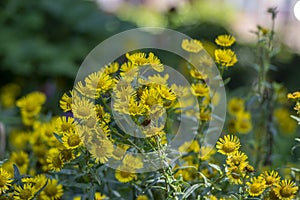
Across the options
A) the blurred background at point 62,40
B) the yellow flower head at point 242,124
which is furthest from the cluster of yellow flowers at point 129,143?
the blurred background at point 62,40

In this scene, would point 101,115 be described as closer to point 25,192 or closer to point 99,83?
point 99,83

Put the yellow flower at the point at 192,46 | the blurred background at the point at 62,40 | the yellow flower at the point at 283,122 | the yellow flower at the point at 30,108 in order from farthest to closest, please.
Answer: the blurred background at the point at 62,40 < the yellow flower at the point at 283,122 < the yellow flower at the point at 30,108 < the yellow flower at the point at 192,46

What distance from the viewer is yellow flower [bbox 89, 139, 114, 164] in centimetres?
104

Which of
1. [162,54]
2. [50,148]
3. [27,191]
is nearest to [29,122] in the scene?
[50,148]

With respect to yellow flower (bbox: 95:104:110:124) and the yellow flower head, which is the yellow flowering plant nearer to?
yellow flower (bbox: 95:104:110:124)

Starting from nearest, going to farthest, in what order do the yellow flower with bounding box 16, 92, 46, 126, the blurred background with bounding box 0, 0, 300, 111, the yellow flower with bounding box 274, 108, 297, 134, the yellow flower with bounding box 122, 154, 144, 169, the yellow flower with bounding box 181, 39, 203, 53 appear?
the yellow flower with bounding box 122, 154, 144, 169 < the yellow flower with bounding box 181, 39, 203, 53 < the yellow flower with bounding box 16, 92, 46, 126 < the yellow flower with bounding box 274, 108, 297, 134 < the blurred background with bounding box 0, 0, 300, 111

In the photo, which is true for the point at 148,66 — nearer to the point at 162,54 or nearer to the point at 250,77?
the point at 162,54

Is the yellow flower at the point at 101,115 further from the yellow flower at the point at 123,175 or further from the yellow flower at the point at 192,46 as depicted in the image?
the yellow flower at the point at 192,46

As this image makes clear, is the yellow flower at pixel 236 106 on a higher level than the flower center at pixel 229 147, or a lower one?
higher

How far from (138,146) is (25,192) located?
25cm

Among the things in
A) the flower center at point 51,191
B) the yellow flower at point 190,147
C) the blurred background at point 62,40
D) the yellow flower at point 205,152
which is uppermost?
the blurred background at point 62,40

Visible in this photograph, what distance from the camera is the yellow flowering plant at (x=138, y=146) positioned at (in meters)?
1.02

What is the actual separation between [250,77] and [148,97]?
257cm

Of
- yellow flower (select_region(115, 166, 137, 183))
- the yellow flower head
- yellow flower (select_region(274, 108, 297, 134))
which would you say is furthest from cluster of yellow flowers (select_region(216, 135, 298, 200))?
yellow flower (select_region(274, 108, 297, 134))
